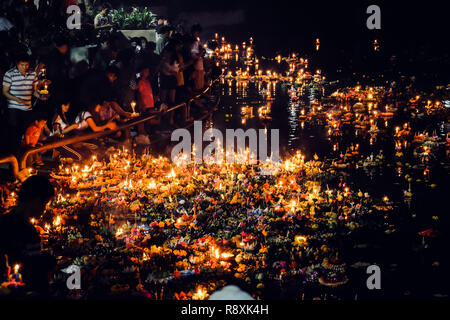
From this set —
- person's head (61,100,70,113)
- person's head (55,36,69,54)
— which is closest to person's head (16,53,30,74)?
person's head (55,36,69,54)

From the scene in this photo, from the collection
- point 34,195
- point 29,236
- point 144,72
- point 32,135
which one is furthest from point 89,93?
point 29,236

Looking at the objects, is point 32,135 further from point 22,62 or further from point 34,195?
point 34,195

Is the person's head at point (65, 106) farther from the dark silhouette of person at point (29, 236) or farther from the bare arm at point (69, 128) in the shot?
the dark silhouette of person at point (29, 236)

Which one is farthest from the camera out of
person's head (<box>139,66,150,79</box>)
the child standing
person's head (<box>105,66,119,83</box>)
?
person's head (<box>139,66,150,79</box>)

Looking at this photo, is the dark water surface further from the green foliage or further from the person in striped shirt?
the green foliage

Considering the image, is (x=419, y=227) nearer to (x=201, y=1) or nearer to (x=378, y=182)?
(x=378, y=182)

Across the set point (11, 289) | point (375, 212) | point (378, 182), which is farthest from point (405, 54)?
point (11, 289)

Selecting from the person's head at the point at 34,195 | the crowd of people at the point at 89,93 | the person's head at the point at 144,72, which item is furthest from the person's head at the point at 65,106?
the person's head at the point at 34,195
